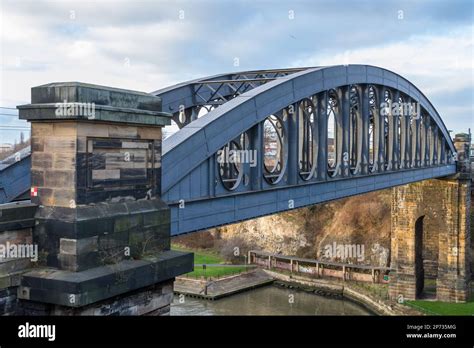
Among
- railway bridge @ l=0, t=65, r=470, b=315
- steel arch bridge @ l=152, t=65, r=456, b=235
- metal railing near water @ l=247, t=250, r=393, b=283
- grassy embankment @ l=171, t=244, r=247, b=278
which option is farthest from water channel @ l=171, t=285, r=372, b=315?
railway bridge @ l=0, t=65, r=470, b=315

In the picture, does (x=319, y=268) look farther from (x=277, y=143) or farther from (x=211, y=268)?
(x=277, y=143)

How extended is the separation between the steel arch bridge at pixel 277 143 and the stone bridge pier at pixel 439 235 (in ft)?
18.1

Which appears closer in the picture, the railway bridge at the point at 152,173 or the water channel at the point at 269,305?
the railway bridge at the point at 152,173

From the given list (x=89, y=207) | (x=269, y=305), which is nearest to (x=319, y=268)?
(x=269, y=305)

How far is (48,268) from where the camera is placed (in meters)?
7.54

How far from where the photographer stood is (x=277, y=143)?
1878 centimetres

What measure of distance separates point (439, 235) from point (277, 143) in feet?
61.7

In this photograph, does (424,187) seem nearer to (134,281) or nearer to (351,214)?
(351,214)

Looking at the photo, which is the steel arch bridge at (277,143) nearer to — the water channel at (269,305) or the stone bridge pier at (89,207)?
the stone bridge pier at (89,207)

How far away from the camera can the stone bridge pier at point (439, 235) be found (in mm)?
32312

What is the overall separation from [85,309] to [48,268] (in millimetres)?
827

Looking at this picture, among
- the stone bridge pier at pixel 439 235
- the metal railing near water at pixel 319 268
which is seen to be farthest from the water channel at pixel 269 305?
the stone bridge pier at pixel 439 235
